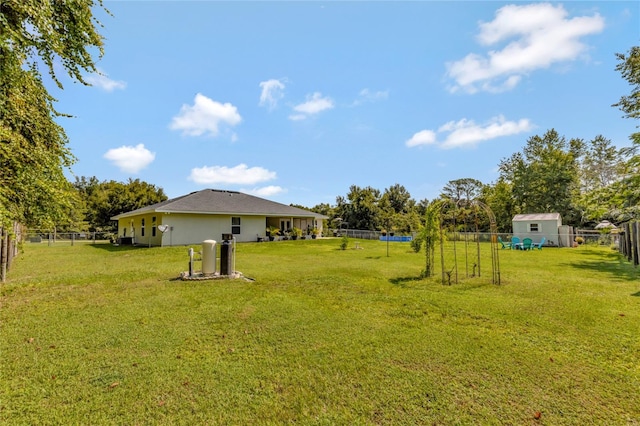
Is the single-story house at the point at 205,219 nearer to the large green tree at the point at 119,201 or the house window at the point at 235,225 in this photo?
the house window at the point at 235,225

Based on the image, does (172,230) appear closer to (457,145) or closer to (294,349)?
(294,349)

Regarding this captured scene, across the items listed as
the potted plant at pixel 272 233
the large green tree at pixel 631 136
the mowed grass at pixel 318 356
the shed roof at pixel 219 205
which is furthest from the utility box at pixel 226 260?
the potted plant at pixel 272 233

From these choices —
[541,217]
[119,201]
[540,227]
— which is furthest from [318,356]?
[119,201]

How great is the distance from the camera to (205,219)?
1906 cm

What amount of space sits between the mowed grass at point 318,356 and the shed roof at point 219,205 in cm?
1165

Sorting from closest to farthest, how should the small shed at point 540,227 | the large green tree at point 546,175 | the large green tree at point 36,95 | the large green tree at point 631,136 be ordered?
the large green tree at point 36,95
the large green tree at point 631,136
the small shed at point 540,227
the large green tree at point 546,175

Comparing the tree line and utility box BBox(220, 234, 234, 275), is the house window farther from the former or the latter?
the tree line

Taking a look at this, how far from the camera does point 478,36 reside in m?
10.3

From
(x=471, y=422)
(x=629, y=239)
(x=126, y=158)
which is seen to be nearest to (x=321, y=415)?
(x=471, y=422)

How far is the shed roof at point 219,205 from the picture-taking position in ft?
58.6

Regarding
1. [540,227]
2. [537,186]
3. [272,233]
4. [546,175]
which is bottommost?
[272,233]

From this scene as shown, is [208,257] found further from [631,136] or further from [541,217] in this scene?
[541,217]

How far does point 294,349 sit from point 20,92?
557 centimetres

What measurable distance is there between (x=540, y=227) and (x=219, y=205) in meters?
24.8
